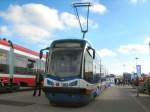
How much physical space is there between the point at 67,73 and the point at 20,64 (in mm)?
13750

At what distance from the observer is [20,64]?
108ft

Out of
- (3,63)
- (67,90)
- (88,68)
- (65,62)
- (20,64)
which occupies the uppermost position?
(20,64)

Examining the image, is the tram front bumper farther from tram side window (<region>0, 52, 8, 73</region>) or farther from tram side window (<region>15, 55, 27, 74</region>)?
tram side window (<region>15, 55, 27, 74</region>)

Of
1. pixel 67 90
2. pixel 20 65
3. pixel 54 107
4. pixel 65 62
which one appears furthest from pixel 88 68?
pixel 20 65

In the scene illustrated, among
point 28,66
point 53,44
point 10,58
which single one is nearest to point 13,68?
point 10,58

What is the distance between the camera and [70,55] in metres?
20.5

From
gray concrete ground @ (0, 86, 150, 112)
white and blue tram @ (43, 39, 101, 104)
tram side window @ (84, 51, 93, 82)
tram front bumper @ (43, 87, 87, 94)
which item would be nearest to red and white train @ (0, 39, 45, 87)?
gray concrete ground @ (0, 86, 150, 112)

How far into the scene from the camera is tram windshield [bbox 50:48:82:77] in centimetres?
2006

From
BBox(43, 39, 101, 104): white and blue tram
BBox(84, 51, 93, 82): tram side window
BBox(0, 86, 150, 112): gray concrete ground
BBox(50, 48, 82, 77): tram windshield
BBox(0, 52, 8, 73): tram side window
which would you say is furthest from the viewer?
BBox(0, 52, 8, 73): tram side window

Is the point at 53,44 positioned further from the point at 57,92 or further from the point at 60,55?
the point at 57,92

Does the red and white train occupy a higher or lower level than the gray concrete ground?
higher

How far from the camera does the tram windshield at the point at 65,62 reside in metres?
20.1

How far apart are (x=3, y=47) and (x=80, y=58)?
10.4 metres

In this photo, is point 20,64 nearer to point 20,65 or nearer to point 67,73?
point 20,65
